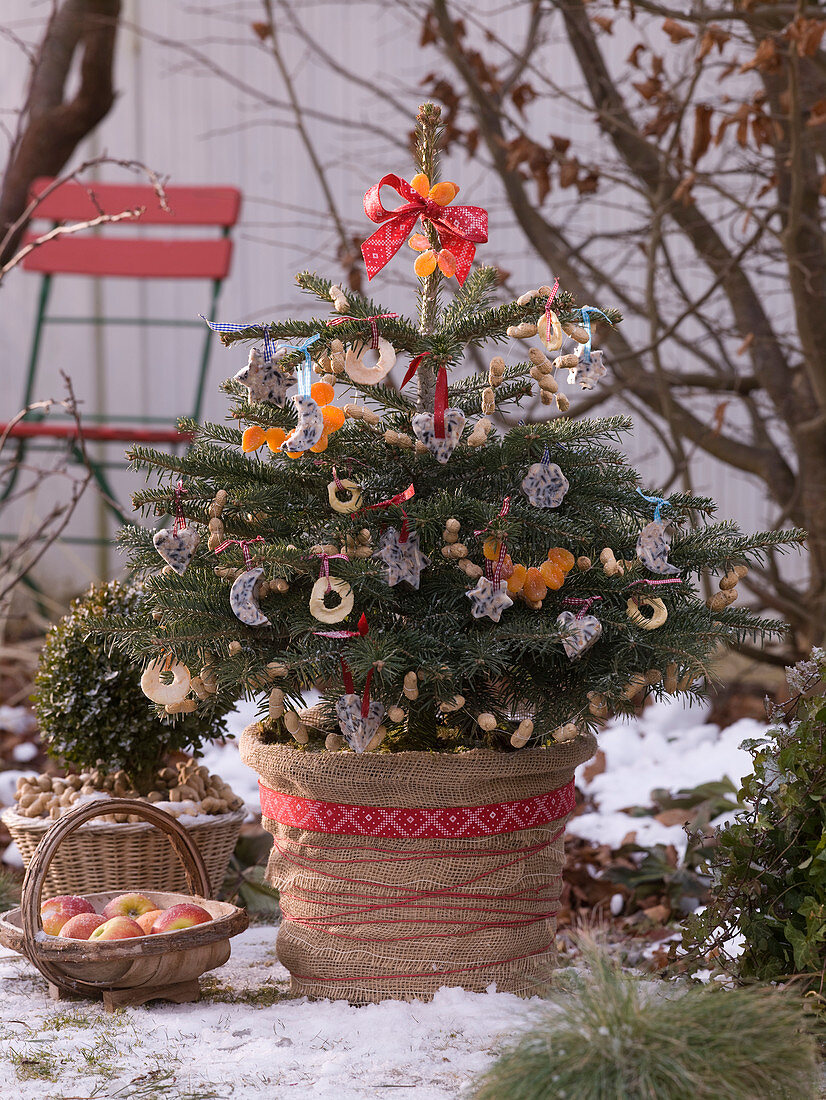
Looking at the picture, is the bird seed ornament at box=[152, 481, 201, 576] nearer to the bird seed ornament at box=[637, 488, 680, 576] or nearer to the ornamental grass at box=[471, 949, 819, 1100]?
the bird seed ornament at box=[637, 488, 680, 576]

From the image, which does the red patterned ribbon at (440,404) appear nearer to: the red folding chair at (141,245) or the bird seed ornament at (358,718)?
the bird seed ornament at (358,718)

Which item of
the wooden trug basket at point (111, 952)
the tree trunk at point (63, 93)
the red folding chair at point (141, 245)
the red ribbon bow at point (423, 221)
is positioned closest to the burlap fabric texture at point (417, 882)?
the wooden trug basket at point (111, 952)

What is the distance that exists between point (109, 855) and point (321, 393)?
2.43 ft

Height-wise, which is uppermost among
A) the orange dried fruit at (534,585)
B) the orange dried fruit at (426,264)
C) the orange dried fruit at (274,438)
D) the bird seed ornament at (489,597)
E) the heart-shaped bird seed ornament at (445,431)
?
the orange dried fruit at (426,264)

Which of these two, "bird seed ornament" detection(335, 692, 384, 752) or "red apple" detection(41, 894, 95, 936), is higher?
"bird seed ornament" detection(335, 692, 384, 752)

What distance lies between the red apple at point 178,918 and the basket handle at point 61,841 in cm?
11

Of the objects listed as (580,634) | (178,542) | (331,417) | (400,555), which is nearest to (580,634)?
(580,634)

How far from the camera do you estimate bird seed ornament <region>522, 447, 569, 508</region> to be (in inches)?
48.3

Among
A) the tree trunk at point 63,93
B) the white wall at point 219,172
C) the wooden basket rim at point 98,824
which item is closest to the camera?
the wooden basket rim at point 98,824

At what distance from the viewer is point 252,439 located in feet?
4.08

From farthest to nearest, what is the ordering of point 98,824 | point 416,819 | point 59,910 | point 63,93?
Result: 1. point 63,93
2. point 98,824
3. point 59,910
4. point 416,819

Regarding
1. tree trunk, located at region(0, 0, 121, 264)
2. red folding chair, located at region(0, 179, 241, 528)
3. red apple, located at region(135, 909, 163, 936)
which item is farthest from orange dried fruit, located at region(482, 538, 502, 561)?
tree trunk, located at region(0, 0, 121, 264)

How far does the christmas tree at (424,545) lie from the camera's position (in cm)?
118

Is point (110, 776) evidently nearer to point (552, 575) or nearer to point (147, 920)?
point (147, 920)
